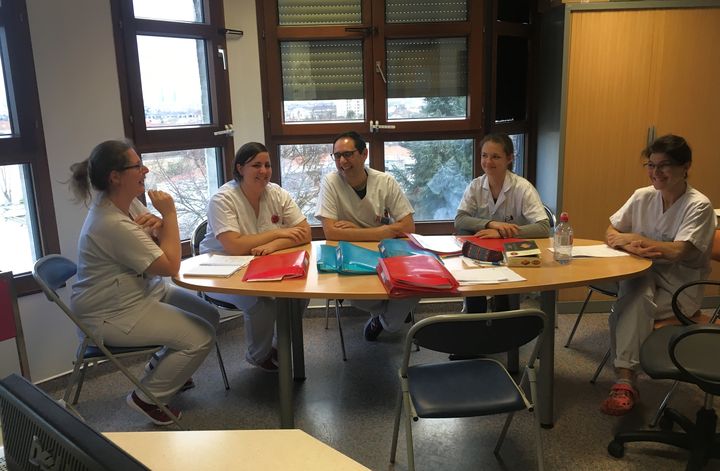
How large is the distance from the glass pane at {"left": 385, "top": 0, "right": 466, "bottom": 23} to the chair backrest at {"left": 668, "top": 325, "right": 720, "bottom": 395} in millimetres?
2505

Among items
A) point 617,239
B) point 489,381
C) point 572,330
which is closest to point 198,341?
point 489,381

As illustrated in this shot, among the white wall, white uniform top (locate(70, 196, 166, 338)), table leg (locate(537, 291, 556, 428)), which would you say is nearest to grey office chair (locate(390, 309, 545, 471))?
table leg (locate(537, 291, 556, 428))

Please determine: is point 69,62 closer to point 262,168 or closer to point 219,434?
point 262,168

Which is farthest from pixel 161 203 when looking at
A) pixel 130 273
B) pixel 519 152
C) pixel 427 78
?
pixel 519 152

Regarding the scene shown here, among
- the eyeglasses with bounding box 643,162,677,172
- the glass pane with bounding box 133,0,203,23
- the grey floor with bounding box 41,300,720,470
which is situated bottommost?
the grey floor with bounding box 41,300,720,470

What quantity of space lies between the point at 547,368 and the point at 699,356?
0.62 meters

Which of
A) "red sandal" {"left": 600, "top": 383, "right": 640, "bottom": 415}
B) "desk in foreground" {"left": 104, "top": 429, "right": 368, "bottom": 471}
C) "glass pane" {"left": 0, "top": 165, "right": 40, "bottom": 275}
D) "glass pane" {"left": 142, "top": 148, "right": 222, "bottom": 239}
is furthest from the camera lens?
"glass pane" {"left": 142, "top": 148, "right": 222, "bottom": 239}

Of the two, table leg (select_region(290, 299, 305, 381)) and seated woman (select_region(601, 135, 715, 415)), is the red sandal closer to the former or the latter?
seated woman (select_region(601, 135, 715, 415))

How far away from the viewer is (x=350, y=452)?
251cm

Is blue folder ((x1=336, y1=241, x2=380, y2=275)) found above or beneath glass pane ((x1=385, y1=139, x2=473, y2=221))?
beneath

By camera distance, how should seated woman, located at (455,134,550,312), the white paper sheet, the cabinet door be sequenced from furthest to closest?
1. the cabinet door
2. seated woman, located at (455,134,550,312)
3. the white paper sheet

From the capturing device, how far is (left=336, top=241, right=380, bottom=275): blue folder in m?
2.50

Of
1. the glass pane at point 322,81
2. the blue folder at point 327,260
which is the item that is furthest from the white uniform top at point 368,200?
the glass pane at point 322,81

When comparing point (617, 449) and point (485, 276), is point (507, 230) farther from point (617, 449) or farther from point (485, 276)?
point (617, 449)
